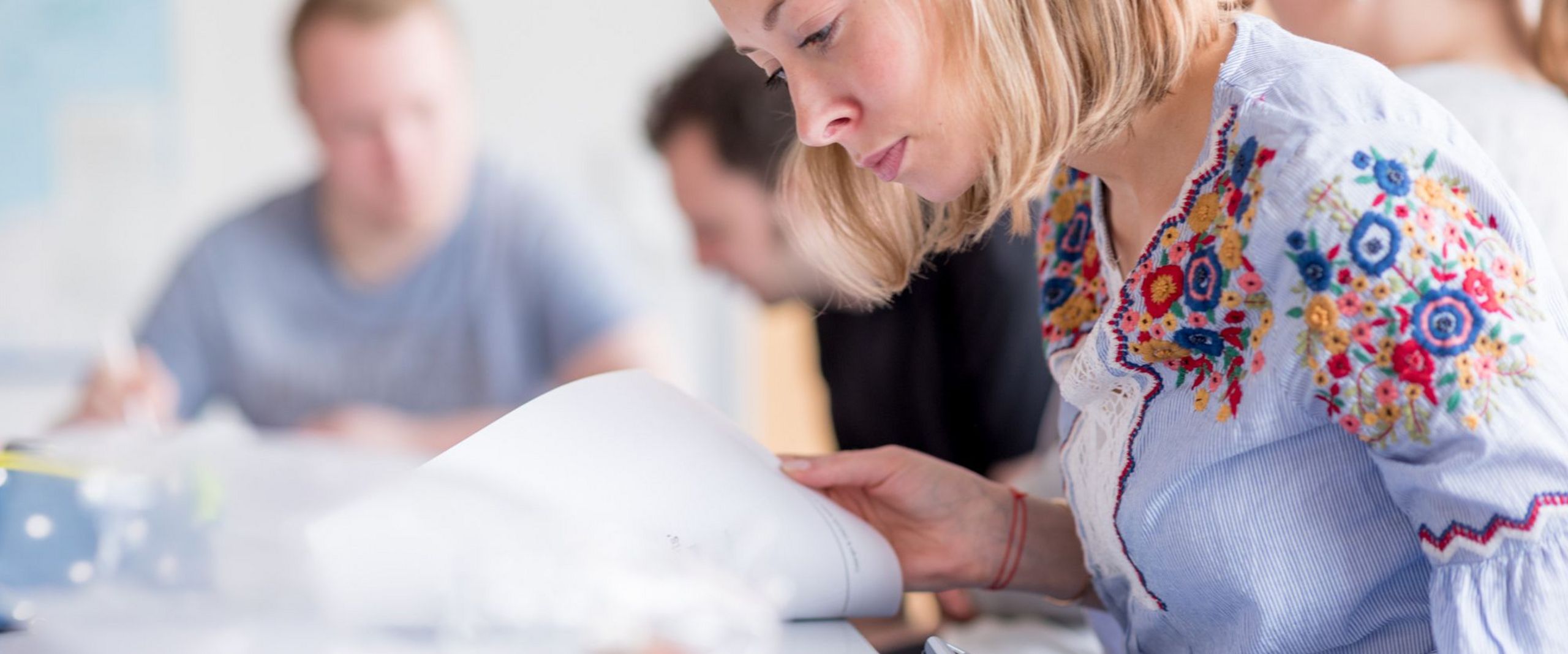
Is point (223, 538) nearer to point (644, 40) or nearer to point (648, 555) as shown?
point (648, 555)

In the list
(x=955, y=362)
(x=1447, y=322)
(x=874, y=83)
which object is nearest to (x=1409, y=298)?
(x=1447, y=322)

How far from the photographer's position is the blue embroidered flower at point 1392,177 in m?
0.49

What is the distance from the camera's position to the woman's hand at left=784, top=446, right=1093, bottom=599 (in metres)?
0.75

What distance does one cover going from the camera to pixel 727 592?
554 millimetres

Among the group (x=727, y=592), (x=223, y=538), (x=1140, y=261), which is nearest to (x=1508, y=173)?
(x=1140, y=261)

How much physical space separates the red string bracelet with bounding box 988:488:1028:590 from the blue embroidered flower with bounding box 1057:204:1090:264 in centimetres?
16

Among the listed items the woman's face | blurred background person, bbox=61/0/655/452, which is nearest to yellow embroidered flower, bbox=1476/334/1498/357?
the woman's face

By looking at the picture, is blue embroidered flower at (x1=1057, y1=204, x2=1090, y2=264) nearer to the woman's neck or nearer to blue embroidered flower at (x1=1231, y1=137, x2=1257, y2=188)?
the woman's neck

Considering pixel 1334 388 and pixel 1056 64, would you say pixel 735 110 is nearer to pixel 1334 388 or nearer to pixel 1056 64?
pixel 1056 64

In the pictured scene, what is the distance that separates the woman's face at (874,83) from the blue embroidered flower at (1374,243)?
0.20 metres

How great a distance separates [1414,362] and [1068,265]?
0.30 metres

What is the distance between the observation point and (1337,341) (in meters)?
0.50

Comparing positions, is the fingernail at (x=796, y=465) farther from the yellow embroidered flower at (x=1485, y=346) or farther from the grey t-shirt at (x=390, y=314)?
the grey t-shirt at (x=390, y=314)

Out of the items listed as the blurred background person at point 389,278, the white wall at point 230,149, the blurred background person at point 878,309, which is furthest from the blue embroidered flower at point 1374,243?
the white wall at point 230,149
